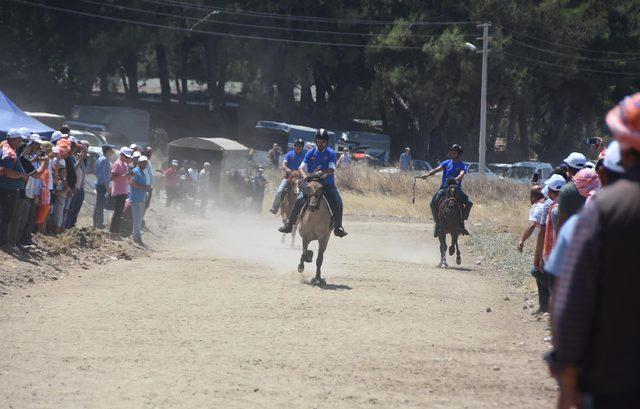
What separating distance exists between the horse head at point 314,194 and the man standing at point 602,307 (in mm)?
12743

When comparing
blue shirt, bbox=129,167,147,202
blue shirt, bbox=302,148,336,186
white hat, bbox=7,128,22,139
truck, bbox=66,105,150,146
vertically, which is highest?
truck, bbox=66,105,150,146

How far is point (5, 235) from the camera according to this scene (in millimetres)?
17062

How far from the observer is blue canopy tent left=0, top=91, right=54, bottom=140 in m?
21.8

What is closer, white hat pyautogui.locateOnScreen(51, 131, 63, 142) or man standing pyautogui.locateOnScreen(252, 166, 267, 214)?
white hat pyautogui.locateOnScreen(51, 131, 63, 142)

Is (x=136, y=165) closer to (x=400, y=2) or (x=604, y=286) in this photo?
(x=604, y=286)

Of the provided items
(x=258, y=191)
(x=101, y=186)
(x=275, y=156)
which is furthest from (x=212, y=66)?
(x=101, y=186)

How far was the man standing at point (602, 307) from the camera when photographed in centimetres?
435

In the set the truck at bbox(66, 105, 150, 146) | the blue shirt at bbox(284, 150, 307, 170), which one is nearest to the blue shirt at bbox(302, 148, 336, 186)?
the blue shirt at bbox(284, 150, 307, 170)

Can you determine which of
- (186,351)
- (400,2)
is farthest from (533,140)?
(186,351)

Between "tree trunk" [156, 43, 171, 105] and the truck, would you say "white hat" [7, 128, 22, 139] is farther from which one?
"tree trunk" [156, 43, 171, 105]

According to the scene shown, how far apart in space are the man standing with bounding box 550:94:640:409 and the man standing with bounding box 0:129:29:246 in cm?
1372

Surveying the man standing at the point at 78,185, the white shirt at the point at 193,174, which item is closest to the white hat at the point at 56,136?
the man standing at the point at 78,185

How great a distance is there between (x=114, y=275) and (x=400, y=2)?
47.7 m

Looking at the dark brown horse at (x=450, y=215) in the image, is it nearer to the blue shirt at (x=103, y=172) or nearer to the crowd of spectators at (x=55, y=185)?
the crowd of spectators at (x=55, y=185)
